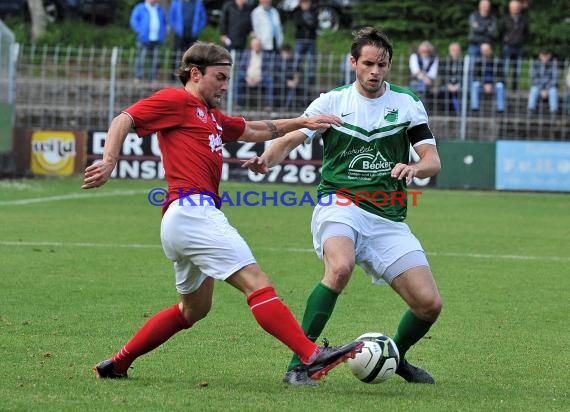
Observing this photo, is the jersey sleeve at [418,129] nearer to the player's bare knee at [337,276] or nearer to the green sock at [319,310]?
the player's bare knee at [337,276]

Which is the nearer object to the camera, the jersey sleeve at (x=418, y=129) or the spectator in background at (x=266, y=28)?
the jersey sleeve at (x=418, y=129)

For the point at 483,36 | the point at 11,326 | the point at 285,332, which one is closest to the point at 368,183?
the point at 285,332

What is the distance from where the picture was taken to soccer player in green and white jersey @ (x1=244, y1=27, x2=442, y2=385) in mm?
6801

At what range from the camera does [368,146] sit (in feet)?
23.1

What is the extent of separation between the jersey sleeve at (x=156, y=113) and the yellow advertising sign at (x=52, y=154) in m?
17.0

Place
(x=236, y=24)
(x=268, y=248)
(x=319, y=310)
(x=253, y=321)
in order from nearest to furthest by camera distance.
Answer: (x=319, y=310), (x=253, y=321), (x=268, y=248), (x=236, y=24)

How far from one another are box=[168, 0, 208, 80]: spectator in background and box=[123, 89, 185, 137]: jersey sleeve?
58.8 feet

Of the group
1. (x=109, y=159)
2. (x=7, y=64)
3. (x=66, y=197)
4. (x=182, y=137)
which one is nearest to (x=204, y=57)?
(x=182, y=137)

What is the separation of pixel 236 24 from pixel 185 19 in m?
1.13

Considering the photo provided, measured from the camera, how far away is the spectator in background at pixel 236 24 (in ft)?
78.8

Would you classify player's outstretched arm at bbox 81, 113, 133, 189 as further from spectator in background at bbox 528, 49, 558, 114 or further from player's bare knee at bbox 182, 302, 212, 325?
spectator in background at bbox 528, 49, 558, 114

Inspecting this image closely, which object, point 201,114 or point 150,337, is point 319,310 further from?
point 201,114

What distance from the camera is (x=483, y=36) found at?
2386 centimetres

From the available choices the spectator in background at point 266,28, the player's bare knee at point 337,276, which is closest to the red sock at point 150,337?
the player's bare knee at point 337,276
